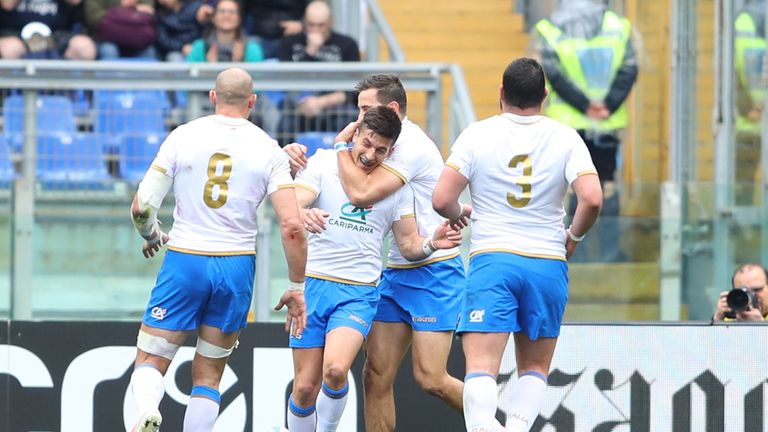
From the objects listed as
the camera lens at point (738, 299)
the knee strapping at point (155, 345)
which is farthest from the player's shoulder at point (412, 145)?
the camera lens at point (738, 299)

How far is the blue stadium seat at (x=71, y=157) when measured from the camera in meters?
11.4

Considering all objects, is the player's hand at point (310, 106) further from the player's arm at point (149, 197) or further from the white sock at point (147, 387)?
the white sock at point (147, 387)

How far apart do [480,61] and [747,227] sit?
5.45 metres

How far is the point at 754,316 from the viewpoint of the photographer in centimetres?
1006

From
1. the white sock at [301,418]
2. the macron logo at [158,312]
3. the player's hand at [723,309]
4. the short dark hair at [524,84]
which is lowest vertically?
the white sock at [301,418]

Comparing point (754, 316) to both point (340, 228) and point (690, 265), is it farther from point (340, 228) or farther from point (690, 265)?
point (340, 228)

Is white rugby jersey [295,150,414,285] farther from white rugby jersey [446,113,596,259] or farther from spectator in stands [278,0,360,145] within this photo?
spectator in stands [278,0,360,145]

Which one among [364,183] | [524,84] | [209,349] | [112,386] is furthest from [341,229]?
[112,386]

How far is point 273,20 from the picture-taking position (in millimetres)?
13930

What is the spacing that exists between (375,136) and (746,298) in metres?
2.84

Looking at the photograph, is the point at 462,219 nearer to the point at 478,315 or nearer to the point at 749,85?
the point at 478,315

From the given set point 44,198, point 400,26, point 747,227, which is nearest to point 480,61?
point 400,26

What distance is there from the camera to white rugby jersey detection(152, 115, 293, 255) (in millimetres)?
8289

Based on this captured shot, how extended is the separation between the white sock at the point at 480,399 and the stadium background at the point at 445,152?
163cm
